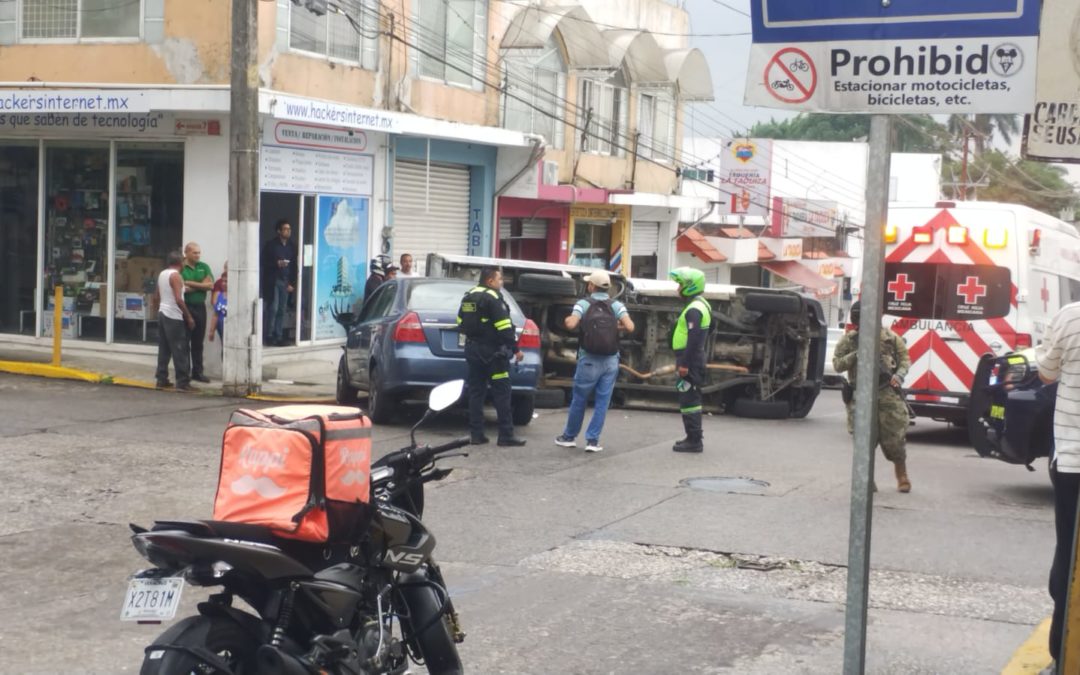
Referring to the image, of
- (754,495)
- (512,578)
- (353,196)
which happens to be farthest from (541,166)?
(512,578)

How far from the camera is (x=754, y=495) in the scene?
36.3ft

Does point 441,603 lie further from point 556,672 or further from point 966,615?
point 966,615

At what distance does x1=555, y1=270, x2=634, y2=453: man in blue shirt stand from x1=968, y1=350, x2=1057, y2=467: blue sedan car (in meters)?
3.44

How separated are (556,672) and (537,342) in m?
8.60

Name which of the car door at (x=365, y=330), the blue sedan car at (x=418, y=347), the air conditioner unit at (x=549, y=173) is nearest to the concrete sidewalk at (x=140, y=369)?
the car door at (x=365, y=330)

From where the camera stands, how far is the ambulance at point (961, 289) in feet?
50.5

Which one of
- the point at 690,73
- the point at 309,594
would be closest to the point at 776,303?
the point at 309,594

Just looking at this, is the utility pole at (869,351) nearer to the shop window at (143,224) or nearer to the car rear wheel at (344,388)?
the car rear wheel at (344,388)

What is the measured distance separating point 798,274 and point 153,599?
147 feet

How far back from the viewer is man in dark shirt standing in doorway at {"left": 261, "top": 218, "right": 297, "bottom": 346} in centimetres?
1969

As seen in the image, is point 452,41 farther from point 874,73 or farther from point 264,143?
point 874,73

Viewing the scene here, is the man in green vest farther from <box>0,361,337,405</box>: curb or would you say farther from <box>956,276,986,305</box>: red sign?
<box>0,361,337,405</box>: curb

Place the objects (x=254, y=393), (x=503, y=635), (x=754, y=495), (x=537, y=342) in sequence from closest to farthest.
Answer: (x=503, y=635)
(x=754, y=495)
(x=537, y=342)
(x=254, y=393)

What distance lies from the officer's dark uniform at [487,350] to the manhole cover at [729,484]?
2.28 m
